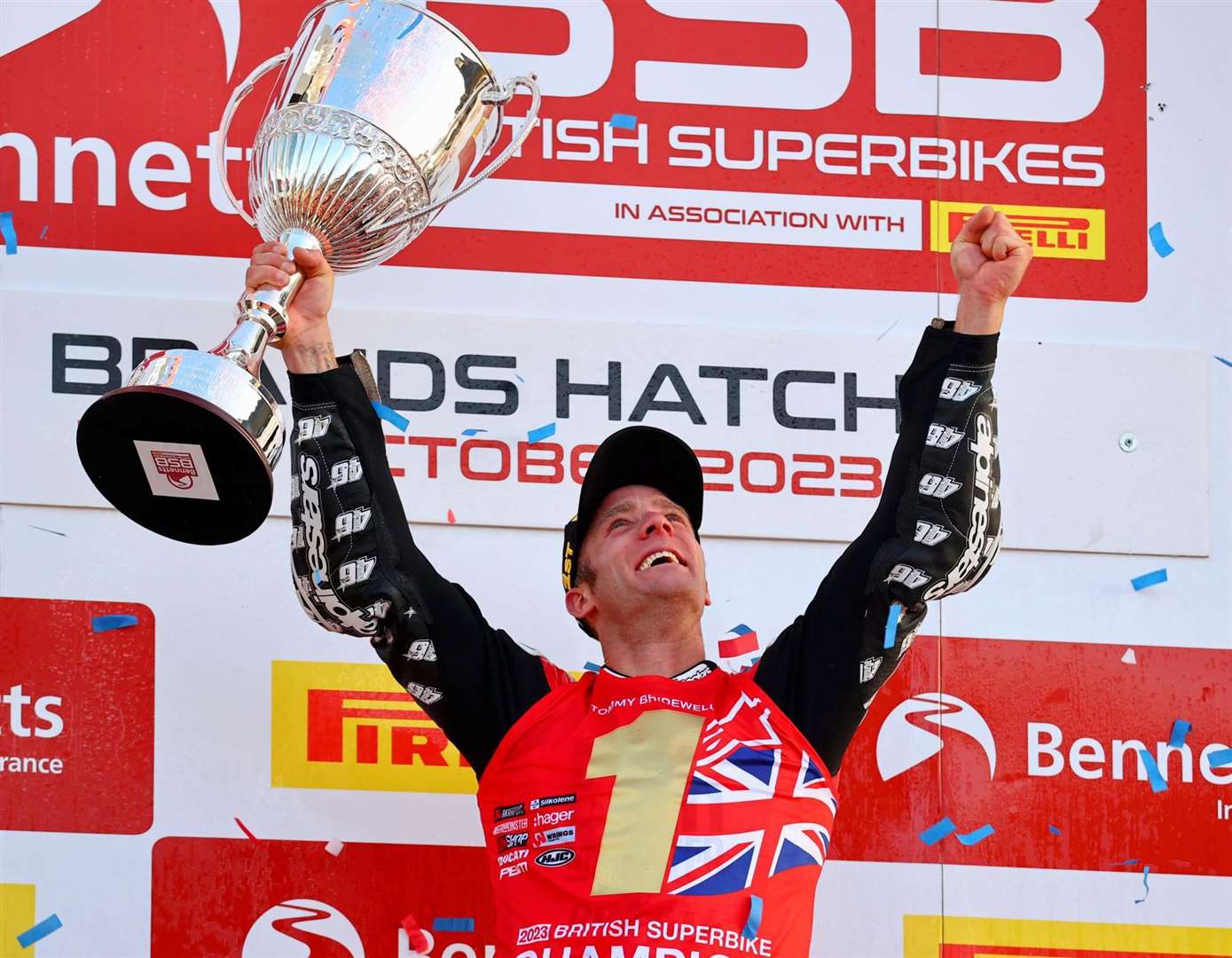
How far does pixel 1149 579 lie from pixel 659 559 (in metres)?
0.92

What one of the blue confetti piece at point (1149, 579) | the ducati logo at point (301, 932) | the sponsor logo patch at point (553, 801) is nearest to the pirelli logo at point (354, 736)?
the ducati logo at point (301, 932)

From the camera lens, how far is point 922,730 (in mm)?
3174

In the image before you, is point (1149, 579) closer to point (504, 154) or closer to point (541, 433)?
point (541, 433)

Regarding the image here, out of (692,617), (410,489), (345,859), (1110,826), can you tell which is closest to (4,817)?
(345,859)

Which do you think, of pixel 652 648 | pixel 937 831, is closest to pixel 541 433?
pixel 652 648

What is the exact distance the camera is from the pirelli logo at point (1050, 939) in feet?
10.2

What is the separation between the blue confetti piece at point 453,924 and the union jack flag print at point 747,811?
1.82ft

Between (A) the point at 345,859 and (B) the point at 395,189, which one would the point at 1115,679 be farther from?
(B) the point at 395,189

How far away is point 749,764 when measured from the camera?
104 inches

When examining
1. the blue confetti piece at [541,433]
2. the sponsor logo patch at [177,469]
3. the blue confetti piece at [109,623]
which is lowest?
the blue confetti piece at [109,623]

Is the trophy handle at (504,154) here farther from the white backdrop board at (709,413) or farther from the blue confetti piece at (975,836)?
the blue confetti piece at (975,836)

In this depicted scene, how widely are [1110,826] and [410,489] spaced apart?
1185 millimetres

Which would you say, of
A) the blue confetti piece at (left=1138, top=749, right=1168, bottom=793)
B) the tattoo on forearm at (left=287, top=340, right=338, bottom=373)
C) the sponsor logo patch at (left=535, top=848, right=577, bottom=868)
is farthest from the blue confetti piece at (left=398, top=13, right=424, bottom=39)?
the blue confetti piece at (left=1138, top=749, right=1168, bottom=793)

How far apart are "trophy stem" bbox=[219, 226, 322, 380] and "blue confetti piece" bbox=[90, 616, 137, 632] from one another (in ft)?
2.22
